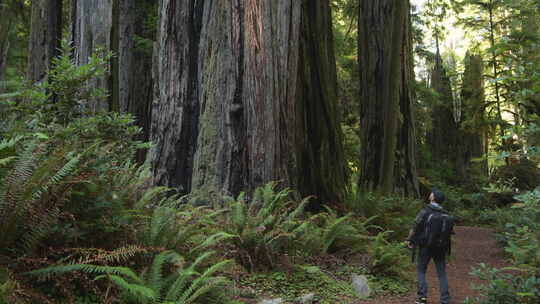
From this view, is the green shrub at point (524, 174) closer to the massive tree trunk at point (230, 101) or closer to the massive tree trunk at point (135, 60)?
the massive tree trunk at point (230, 101)

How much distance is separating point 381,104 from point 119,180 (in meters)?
8.74

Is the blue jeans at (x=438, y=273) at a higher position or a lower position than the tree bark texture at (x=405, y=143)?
lower

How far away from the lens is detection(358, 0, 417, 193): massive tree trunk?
11.2 metres

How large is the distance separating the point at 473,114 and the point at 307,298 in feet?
63.9

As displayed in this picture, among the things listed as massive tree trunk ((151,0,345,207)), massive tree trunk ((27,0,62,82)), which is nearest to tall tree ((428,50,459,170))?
massive tree trunk ((151,0,345,207))

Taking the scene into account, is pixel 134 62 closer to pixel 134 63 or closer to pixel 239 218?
pixel 134 63

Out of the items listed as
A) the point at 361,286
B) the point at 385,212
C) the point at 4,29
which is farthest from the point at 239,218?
the point at 4,29

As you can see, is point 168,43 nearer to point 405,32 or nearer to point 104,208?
point 104,208

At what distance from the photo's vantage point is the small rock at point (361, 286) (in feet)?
17.3

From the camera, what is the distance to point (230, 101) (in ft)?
21.4

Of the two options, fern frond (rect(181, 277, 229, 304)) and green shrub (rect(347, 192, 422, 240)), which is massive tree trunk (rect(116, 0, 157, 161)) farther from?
fern frond (rect(181, 277, 229, 304))

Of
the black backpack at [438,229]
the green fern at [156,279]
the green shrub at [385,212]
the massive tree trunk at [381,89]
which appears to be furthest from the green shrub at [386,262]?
the massive tree trunk at [381,89]

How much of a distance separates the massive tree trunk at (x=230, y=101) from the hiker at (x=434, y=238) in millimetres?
2220

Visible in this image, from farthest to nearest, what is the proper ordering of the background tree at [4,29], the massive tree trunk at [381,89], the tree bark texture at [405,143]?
the background tree at [4,29]
the tree bark texture at [405,143]
the massive tree trunk at [381,89]
